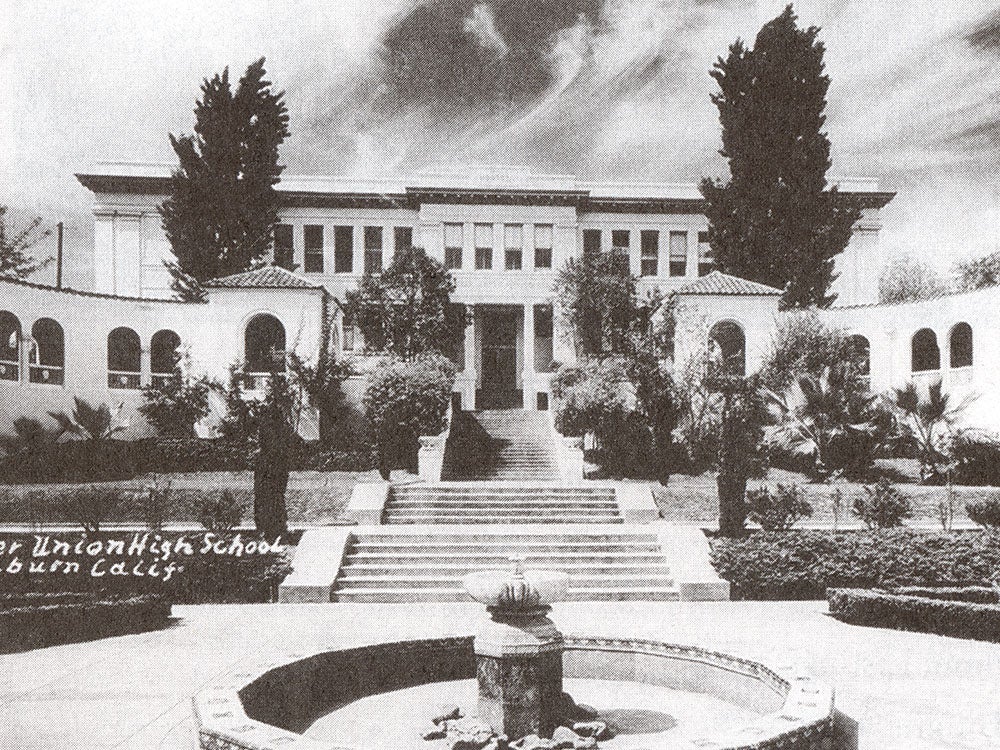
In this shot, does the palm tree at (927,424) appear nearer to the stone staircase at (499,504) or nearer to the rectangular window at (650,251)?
the stone staircase at (499,504)

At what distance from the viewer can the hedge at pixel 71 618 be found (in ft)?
39.4

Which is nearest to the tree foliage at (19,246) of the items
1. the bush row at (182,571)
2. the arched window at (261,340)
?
the arched window at (261,340)

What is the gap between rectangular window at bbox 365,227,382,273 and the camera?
41.8 m

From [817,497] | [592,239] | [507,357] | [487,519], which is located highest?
[592,239]

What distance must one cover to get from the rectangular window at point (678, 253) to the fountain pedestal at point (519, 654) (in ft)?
118

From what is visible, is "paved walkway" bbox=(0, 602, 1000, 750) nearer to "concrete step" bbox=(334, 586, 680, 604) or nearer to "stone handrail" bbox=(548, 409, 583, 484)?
"concrete step" bbox=(334, 586, 680, 604)

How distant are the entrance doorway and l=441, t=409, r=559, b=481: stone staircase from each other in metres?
5.72

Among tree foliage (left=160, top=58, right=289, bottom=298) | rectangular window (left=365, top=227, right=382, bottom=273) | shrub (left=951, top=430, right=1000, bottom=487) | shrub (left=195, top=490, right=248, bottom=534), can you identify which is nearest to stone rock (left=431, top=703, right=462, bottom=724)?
shrub (left=195, top=490, right=248, bottom=534)

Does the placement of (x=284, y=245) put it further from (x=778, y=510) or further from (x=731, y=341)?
(x=778, y=510)

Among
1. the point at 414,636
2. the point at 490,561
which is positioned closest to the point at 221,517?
the point at 490,561

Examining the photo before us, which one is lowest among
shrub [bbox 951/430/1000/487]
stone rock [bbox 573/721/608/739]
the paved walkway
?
the paved walkway

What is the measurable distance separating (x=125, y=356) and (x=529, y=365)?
581 inches

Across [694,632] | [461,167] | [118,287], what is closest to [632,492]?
[694,632]

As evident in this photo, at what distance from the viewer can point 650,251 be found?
42.7 metres
